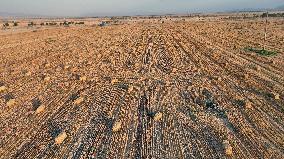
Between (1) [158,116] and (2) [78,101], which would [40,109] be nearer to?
(2) [78,101]

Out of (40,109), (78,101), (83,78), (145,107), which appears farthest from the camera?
(83,78)

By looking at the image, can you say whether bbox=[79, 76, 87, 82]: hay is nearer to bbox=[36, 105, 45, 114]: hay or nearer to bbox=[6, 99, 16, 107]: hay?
bbox=[6, 99, 16, 107]: hay

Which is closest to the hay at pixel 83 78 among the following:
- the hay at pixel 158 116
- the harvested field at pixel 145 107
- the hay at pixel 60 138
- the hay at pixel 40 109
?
the harvested field at pixel 145 107

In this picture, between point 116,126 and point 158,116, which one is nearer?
point 116,126

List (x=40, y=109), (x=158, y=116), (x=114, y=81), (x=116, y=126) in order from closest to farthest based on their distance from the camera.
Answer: (x=116, y=126) < (x=158, y=116) < (x=40, y=109) < (x=114, y=81)

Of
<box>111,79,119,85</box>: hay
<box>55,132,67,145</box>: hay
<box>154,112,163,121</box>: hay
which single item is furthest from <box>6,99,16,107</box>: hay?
<box>154,112,163,121</box>: hay

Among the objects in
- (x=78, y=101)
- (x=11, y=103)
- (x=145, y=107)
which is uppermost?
(x=145, y=107)

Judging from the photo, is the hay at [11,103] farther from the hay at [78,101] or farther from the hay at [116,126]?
the hay at [116,126]

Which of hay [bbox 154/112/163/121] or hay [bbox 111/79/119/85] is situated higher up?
hay [bbox 154/112/163/121]

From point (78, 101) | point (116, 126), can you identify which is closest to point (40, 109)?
point (78, 101)
